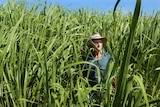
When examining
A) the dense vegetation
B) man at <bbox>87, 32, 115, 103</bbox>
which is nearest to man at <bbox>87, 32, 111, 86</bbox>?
man at <bbox>87, 32, 115, 103</bbox>

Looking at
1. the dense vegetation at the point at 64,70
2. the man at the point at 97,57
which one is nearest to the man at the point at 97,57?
the man at the point at 97,57

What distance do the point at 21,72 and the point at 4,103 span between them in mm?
186

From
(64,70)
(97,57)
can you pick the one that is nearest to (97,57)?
(97,57)

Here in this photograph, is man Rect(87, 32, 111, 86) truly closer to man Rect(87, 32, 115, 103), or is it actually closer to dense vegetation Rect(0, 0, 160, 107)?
man Rect(87, 32, 115, 103)

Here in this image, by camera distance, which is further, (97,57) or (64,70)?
(97,57)

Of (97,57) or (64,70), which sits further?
(97,57)

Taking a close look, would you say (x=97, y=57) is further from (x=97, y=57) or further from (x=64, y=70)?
(x=64, y=70)

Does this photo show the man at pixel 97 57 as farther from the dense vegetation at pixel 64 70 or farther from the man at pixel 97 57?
the dense vegetation at pixel 64 70

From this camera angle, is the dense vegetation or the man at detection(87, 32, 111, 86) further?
the man at detection(87, 32, 111, 86)

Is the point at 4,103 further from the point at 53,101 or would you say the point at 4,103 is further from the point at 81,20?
the point at 81,20

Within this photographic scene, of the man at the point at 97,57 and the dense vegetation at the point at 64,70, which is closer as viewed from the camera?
the dense vegetation at the point at 64,70

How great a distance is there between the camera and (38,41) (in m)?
2.78

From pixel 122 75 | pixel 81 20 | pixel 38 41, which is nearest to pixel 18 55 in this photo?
pixel 38 41

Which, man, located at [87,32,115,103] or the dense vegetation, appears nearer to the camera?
the dense vegetation
